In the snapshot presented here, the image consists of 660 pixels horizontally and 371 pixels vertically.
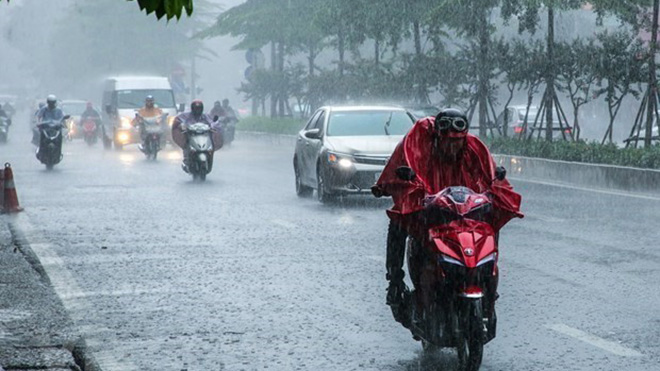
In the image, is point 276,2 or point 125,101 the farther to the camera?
point 276,2

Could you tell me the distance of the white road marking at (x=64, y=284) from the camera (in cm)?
839

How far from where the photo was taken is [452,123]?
25.6ft

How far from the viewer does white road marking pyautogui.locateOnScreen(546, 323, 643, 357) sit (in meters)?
8.48

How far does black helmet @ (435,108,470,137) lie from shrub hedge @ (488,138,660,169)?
1566 centimetres

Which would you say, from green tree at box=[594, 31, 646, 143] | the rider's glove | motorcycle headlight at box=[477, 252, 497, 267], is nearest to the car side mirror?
green tree at box=[594, 31, 646, 143]

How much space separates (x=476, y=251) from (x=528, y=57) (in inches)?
945

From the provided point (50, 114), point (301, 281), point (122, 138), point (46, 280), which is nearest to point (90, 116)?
point (122, 138)

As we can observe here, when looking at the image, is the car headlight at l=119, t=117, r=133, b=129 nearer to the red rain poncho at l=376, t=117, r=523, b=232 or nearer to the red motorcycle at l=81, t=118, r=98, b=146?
the red motorcycle at l=81, t=118, r=98, b=146

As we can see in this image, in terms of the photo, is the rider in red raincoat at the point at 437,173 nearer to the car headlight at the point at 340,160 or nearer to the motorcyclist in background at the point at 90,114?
the car headlight at the point at 340,160

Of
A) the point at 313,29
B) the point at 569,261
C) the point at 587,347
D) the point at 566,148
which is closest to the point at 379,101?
the point at 313,29

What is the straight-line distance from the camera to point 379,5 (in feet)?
133

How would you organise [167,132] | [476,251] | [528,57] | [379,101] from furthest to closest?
[379,101]
[167,132]
[528,57]
[476,251]

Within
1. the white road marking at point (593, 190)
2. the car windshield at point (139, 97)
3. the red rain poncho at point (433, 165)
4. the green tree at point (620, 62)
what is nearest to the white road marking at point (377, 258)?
the red rain poncho at point (433, 165)

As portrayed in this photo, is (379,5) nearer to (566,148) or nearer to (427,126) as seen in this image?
(566,148)
